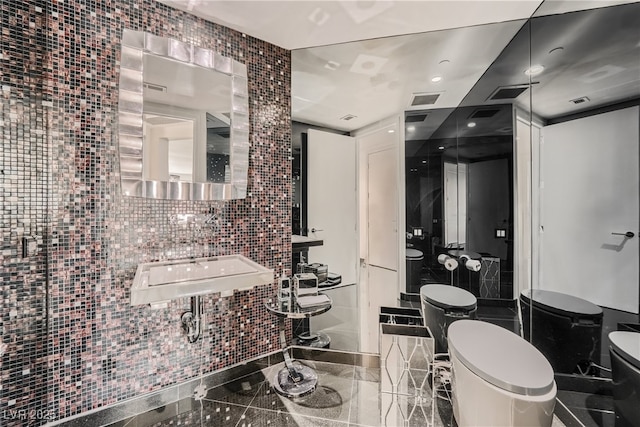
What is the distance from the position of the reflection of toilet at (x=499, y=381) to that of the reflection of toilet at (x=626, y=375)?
41 cm

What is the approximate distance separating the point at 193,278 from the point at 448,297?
6.53 ft

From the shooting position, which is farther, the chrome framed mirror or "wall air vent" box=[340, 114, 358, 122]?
"wall air vent" box=[340, 114, 358, 122]

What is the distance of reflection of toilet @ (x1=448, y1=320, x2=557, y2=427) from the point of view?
1302 mm

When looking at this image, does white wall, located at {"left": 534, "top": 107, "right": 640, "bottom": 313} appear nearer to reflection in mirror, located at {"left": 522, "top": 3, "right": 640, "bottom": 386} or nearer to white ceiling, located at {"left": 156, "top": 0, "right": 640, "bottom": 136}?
reflection in mirror, located at {"left": 522, "top": 3, "right": 640, "bottom": 386}

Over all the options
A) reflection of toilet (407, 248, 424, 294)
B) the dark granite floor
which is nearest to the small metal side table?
the dark granite floor

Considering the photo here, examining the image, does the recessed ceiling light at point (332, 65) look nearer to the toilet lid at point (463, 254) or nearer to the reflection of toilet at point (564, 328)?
the toilet lid at point (463, 254)

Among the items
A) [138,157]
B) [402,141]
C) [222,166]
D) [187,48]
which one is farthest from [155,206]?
[402,141]

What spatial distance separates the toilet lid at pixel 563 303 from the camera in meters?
1.77

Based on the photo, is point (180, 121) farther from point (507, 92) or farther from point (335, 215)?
point (507, 92)

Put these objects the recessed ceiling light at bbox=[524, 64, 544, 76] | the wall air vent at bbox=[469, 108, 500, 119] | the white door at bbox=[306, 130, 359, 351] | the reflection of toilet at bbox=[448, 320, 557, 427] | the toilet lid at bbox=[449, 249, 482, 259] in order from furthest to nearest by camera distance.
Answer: the white door at bbox=[306, 130, 359, 351] → the toilet lid at bbox=[449, 249, 482, 259] → the wall air vent at bbox=[469, 108, 500, 119] → the recessed ceiling light at bbox=[524, 64, 544, 76] → the reflection of toilet at bbox=[448, 320, 557, 427]

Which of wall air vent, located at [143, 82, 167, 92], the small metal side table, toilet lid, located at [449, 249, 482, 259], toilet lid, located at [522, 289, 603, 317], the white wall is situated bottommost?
the small metal side table

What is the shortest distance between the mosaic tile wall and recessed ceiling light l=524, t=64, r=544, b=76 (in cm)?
228

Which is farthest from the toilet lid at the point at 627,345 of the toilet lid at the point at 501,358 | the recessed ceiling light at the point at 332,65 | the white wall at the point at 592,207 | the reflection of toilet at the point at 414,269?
the recessed ceiling light at the point at 332,65

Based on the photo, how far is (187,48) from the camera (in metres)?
1.99
